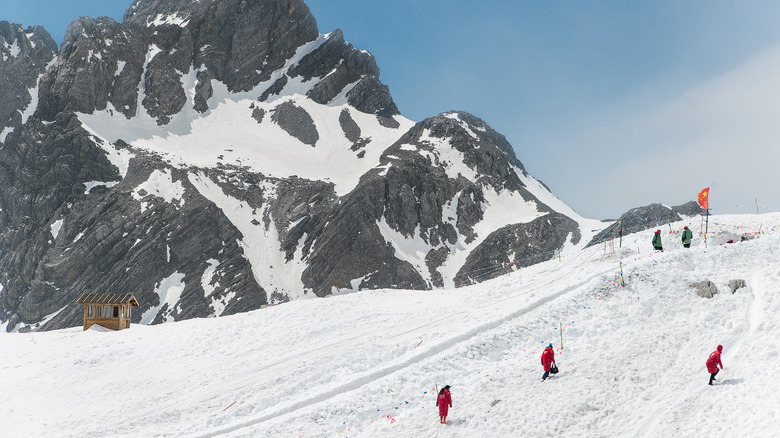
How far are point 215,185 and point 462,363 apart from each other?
85525 millimetres

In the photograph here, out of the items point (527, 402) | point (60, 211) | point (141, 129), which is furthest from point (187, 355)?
point (141, 129)

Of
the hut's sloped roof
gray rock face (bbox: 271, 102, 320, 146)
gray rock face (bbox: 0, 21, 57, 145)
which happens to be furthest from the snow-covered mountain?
the hut's sloped roof

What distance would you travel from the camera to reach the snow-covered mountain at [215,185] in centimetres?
8094

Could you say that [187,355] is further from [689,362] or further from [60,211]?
[60,211]

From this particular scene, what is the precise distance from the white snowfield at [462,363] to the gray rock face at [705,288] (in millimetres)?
281

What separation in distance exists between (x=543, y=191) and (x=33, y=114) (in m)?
108

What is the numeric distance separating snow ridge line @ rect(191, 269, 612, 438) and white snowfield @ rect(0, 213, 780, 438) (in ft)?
0.17

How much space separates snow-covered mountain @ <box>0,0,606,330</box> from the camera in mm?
80938

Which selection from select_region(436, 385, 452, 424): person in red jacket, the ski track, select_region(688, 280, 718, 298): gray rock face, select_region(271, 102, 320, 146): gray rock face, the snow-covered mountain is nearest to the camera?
the ski track

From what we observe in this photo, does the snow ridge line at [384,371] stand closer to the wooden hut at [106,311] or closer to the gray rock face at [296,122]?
the wooden hut at [106,311]

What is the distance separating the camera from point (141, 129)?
107 metres

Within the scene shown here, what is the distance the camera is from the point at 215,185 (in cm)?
9619

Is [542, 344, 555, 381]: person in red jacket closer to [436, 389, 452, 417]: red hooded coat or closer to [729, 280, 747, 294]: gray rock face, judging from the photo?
[436, 389, 452, 417]: red hooded coat

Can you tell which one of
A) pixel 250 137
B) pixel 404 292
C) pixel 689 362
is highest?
pixel 250 137
